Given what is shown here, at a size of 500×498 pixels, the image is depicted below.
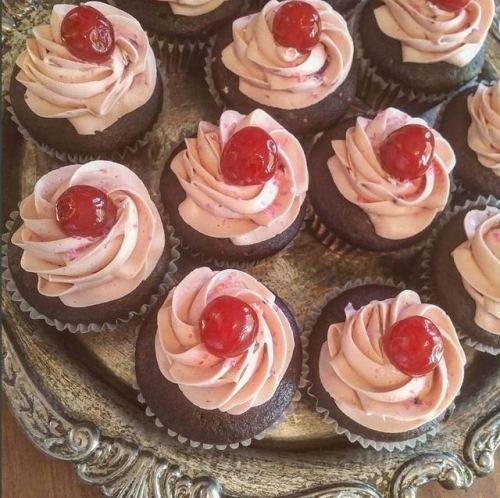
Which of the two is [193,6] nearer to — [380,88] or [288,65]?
[288,65]

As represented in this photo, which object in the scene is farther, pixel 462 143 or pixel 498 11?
pixel 498 11

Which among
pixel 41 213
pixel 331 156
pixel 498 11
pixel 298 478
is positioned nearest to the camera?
pixel 41 213

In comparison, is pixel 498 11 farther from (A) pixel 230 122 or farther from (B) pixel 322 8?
(A) pixel 230 122

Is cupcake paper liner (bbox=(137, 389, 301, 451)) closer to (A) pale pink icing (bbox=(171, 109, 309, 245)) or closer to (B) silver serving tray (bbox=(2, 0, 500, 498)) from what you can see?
(B) silver serving tray (bbox=(2, 0, 500, 498))

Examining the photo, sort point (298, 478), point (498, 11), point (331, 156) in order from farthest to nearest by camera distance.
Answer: point (498, 11)
point (331, 156)
point (298, 478)

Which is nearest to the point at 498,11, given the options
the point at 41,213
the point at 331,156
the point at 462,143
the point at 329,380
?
the point at 462,143

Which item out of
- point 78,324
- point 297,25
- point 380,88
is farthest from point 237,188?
point 380,88

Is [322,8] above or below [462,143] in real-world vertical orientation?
above

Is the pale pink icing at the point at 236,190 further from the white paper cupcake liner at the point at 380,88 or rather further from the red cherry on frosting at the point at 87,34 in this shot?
the white paper cupcake liner at the point at 380,88
